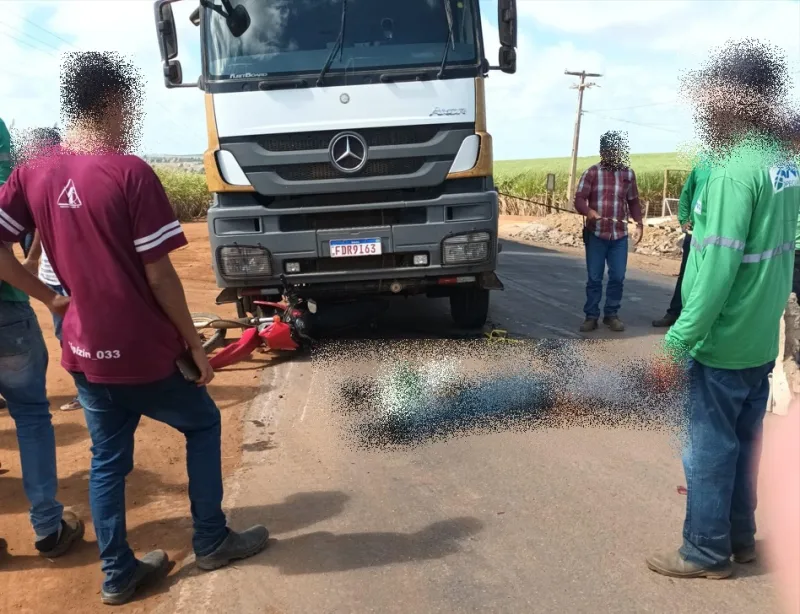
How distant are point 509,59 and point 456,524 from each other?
4.36 meters

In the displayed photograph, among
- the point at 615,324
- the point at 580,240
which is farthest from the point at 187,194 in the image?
the point at 615,324

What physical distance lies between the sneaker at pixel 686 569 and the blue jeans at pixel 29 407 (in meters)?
2.73

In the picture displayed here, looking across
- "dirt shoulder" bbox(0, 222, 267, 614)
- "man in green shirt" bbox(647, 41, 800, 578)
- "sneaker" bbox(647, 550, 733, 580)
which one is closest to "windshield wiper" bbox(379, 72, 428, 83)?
"dirt shoulder" bbox(0, 222, 267, 614)

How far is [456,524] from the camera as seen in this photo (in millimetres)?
3455

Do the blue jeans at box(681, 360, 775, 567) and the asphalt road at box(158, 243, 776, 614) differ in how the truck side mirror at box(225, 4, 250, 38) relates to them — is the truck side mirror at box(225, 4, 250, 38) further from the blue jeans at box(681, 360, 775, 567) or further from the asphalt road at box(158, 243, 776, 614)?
the blue jeans at box(681, 360, 775, 567)

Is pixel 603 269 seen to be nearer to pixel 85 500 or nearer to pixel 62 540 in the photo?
pixel 85 500

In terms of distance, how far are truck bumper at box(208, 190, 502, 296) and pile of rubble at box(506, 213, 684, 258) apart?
28.8 feet

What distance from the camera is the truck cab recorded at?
5.87 m

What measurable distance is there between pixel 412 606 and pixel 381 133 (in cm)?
409

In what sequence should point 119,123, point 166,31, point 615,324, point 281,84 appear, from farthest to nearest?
point 615,324
point 166,31
point 281,84
point 119,123

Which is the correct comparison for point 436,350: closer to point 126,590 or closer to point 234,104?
point 234,104

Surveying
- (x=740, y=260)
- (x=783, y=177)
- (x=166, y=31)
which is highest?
(x=166, y=31)

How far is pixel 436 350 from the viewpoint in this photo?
6.44 m

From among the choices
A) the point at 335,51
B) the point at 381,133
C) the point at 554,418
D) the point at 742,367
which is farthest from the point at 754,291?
the point at 335,51
